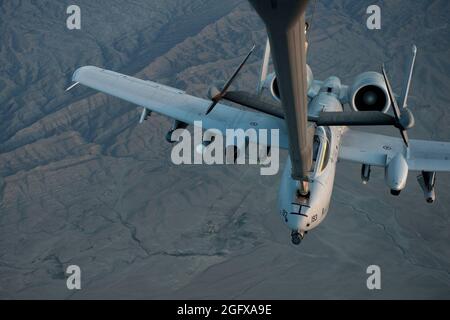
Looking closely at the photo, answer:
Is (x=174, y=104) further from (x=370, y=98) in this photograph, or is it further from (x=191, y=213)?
(x=191, y=213)

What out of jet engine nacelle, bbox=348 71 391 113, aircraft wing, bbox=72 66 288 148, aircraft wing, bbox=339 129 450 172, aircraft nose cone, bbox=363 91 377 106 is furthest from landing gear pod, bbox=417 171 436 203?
aircraft wing, bbox=72 66 288 148

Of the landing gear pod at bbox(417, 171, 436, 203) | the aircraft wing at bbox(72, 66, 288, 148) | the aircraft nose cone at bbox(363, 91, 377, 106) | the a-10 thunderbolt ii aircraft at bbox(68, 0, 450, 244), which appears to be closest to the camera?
the a-10 thunderbolt ii aircraft at bbox(68, 0, 450, 244)

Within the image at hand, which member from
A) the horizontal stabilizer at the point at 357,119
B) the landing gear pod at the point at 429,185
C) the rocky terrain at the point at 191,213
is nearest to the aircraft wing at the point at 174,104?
the landing gear pod at the point at 429,185

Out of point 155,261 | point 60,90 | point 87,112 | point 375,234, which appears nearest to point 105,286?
point 155,261

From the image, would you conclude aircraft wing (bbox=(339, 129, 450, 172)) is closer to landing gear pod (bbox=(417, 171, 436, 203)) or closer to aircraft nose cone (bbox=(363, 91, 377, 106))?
landing gear pod (bbox=(417, 171, 436, 203))

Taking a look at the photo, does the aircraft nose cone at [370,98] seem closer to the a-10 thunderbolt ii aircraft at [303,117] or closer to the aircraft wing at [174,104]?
the a-10 thunderbolt ii aircraft at [303,117]

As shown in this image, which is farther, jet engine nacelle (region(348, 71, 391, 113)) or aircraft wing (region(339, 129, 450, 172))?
jet engine nacelle (region(348, 71, 391, 113))

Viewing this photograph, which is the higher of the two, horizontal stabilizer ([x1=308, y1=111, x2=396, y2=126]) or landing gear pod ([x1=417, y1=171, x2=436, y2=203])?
landing gear pod ([x1=417, y1=171, x2=436, y2=203])

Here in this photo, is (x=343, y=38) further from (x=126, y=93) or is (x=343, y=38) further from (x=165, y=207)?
(x=126, y=93)

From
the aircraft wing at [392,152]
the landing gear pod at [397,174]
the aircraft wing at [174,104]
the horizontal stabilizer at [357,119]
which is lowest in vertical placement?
the horizontal stabilizer at [357,119]
